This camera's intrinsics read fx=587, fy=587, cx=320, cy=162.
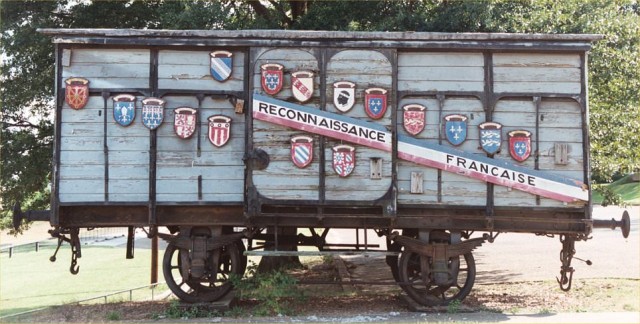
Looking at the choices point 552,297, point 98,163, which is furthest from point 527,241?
point 98,163

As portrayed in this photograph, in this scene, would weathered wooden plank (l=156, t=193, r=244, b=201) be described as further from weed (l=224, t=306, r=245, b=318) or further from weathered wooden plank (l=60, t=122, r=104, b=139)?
weed (l=224, t=306, r=245, b=318)

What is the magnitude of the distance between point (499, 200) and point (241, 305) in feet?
14.8

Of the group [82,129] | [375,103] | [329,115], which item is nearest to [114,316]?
[82,129]

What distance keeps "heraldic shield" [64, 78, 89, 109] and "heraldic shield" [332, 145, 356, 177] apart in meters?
3.95

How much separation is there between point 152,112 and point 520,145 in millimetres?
5673

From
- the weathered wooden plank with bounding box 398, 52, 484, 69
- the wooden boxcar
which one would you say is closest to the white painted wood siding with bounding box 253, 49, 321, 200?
the wooden boxcar

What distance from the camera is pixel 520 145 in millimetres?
9016

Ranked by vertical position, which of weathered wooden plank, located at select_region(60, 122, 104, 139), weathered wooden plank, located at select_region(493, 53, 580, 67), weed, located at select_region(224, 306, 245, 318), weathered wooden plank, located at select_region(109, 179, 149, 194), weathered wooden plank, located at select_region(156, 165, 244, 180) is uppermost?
weathered wooden plank, located at select_region(493, 53, 580, 67)

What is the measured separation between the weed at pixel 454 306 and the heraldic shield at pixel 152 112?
535 cm

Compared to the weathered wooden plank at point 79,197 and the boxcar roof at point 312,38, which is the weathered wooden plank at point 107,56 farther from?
the weathered wooden plank at point 79,197

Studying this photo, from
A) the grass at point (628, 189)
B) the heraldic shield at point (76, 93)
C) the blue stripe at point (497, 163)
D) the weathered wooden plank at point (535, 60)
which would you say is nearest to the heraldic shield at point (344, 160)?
the blue stripe at point (497, 163)

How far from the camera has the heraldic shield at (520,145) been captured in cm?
901

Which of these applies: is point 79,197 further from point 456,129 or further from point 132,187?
point 456,129

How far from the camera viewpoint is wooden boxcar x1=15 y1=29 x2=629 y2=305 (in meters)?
8.97
